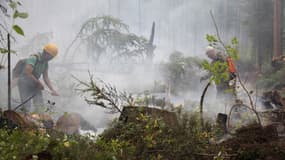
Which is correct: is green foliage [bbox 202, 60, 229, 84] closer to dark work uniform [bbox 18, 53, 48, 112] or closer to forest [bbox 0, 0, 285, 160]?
forest [bbox 0, 0, 285, 160]

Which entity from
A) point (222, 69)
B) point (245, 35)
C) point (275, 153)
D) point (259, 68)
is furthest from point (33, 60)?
point (245, 35)

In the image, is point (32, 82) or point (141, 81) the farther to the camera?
point (141, 81)

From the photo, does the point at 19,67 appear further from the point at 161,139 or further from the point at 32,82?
the point at 161,139

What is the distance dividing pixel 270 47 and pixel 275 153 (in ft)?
53.3

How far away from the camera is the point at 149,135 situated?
355 centimetres

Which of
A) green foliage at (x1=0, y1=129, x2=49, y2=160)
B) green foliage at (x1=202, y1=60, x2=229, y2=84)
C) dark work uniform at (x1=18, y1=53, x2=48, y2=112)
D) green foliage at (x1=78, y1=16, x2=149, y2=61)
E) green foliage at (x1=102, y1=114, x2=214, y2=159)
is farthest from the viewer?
green foliage at (x1=78, y1=16, x2=149, y2=61)

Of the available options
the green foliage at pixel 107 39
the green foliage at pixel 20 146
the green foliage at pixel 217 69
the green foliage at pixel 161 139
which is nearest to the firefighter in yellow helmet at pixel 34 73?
the green foliage at pixel 217 69

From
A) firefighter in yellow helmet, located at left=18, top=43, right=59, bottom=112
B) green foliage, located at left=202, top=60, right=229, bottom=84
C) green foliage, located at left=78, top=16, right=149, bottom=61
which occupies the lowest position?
green foliage, located at left=202, top=60, right=229, bottom=84

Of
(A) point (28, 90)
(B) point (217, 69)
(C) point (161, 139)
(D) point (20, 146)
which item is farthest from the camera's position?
(A) point (28, 90)

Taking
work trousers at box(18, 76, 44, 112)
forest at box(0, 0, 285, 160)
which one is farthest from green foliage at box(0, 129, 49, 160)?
work trousers at box(18, 76, 44, 112)

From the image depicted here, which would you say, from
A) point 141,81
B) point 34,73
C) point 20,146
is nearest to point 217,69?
point 20,146

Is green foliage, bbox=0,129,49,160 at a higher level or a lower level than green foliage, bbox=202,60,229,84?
lower

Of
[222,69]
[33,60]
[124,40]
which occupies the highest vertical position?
[124,40]

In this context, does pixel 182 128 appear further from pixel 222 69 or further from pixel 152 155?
pixel 222 69
